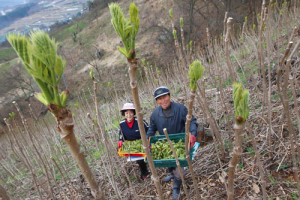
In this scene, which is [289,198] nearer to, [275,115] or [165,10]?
[275,115]

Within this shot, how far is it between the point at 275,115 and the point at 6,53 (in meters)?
36.0

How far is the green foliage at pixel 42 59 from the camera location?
454 mm

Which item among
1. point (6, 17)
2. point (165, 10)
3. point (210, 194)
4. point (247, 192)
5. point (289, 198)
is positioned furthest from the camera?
point (6, 17)

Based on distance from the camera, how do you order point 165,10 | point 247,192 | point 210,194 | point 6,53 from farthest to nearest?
point 6,53, point 165,10, point 210,194, point 247,192

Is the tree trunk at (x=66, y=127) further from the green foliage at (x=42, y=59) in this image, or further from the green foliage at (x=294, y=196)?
the green foliage at (x=294, y=196)

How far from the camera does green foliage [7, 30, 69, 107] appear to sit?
1.49 ft

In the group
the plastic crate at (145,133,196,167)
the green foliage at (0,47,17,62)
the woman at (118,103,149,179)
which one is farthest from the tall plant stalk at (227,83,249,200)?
the green foliage at (0,47,17,62)

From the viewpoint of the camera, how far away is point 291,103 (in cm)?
244

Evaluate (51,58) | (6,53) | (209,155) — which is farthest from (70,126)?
(6,53)

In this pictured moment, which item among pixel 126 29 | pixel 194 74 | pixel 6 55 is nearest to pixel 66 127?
pixel 126 29

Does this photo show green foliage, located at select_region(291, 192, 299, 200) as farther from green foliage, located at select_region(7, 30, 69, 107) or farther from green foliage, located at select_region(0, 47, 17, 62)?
green foliage, located at select_region(0, 47, 17, 62)

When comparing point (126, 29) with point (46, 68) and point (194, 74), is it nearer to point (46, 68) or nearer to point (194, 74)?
point (46, 68)

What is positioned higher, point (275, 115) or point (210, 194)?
point (275, 115)

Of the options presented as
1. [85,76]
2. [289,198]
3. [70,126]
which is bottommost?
[85,76]
